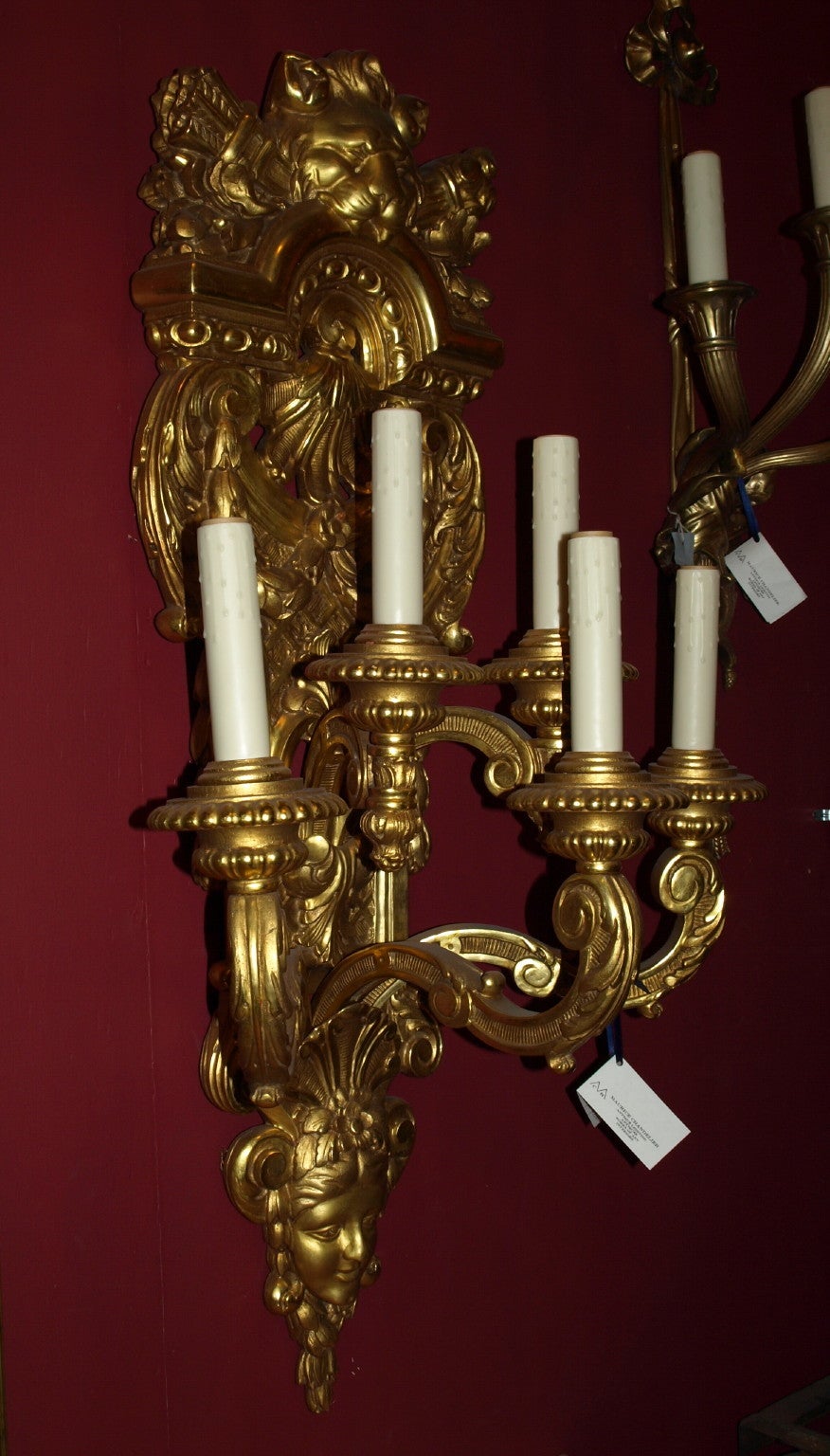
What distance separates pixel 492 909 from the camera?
84 centimetres

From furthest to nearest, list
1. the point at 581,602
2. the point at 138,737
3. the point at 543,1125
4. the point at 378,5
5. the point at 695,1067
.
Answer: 1. the point at 695,1067
2. the point at 543,1125
3. the point at 378,5
4. the point at 138,737
5. the point at 581,602

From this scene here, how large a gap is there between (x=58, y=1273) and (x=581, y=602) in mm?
382

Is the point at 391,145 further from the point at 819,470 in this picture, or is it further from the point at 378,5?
the point at 819,470

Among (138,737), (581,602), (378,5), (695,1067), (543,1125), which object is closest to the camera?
(581,602)

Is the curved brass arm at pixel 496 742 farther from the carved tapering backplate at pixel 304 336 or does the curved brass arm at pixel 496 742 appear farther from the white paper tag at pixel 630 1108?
the white paper tag at pixel 630 1108

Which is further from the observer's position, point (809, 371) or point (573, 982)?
point (809, 371)

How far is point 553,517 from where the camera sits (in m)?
0.69

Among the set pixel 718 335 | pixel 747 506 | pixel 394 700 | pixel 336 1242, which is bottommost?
pixel 336 1242

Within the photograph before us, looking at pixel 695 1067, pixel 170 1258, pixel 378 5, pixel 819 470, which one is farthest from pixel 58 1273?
pixel 819 470

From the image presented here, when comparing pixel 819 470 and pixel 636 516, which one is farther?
pixel 819 470

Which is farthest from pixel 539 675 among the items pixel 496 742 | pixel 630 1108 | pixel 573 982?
pixel 630 1108

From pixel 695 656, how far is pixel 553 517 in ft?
0.35

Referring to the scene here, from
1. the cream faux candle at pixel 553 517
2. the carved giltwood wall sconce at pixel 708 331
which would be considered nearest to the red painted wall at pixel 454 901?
the carved giltwood wall sconce at pixel 708 331

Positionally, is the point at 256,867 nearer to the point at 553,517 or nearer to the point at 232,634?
the point at 232,634
